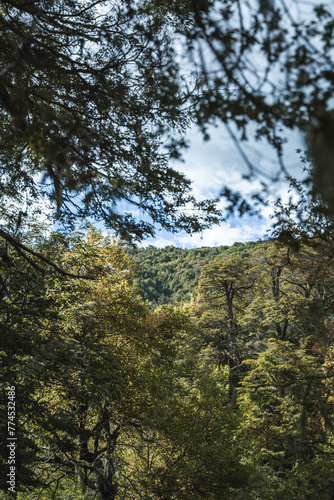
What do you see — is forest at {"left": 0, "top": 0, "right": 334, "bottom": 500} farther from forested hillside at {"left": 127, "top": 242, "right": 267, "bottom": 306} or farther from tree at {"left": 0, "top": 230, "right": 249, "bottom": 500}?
forested hillside at {"left": 127, "top": 242, "right": 267, "bottom": 306}

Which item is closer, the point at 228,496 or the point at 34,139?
the point at 34,139

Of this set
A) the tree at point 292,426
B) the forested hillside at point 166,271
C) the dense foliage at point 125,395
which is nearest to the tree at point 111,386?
the dense foliage at point 125,395

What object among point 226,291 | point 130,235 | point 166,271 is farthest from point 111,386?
point 166,271

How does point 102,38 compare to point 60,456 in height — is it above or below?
above

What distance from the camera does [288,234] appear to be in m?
2.05

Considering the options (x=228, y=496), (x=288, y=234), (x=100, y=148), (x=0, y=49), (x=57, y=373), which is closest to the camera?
(x=288, y=234)

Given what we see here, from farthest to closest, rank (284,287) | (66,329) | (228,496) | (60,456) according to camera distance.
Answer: (284,287)
(60,456)
(228,496)
(66,329)

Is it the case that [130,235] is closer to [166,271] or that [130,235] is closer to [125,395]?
[125,395]

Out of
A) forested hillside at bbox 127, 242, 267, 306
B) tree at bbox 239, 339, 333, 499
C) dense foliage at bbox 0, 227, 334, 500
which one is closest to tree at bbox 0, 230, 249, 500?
dense foliage at bbox 0, 227, 334, 500

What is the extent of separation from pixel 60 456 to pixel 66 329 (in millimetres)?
3777

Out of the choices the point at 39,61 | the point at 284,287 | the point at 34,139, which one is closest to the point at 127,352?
the point at 39,61

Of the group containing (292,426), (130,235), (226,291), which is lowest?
(292,426)

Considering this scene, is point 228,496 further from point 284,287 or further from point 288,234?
point 284,287

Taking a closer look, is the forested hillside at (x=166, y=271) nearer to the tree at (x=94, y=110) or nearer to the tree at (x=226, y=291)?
the tree at (x=226, y=291)
